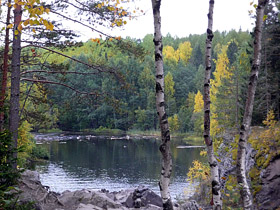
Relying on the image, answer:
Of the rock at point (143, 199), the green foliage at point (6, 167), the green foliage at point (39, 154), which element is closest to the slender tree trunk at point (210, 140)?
the green foliage at point (6, 167)

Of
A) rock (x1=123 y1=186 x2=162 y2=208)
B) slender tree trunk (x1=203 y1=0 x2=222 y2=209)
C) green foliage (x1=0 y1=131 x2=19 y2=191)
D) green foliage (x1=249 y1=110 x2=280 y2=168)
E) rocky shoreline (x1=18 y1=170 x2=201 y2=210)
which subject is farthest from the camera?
rock (x1=123 y1=186 x2=162 y2=208)

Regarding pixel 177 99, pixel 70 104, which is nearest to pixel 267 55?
pixel 70 104

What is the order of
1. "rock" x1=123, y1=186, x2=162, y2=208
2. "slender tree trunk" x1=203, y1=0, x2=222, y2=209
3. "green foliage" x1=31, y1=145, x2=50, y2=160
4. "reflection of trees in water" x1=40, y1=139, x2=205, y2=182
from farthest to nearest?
"green foliage" x1=31, y1=145, x2=50, y2=160, "reflection of trees in water" x1=40, y1=139, x2=205, y2=182, "rock" x1=123, y1=186, x2=162, y2=208, "slender tree trunk" x1=203, y1=0, x2=222, y2=209

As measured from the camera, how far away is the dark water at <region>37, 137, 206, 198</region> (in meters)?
20.5

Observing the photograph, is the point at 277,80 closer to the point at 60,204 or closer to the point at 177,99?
the point at 60,204

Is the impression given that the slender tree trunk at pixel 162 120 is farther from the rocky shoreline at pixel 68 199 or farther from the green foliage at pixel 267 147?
the green foliage at pixel 267 147

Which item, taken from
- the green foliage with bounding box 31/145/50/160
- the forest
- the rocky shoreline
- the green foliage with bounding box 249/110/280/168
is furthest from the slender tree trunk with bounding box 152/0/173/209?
the green foliage with bounding box 31/145/50/160

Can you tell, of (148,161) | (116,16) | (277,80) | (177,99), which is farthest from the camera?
(177,99)

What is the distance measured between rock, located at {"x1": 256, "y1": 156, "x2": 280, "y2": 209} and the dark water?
6.62m

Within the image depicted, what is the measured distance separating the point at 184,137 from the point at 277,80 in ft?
95.6

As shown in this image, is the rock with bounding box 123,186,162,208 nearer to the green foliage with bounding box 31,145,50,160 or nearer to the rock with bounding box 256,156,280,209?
the rock with bounding box 256,156,280,209

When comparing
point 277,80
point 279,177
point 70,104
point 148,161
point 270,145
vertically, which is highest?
point 277,80

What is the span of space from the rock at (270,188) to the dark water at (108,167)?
662 centimetres

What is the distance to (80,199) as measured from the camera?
10.4 m
